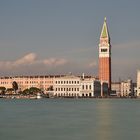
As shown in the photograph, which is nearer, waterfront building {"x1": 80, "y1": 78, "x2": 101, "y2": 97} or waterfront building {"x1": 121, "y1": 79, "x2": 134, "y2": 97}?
waterfront building {"x1": 80, "y1": 78, "x2": 101, "y2": 97}

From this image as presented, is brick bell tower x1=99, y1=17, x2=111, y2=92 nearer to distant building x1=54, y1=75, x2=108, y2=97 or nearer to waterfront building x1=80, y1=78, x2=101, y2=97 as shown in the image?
distant building x1=54, y1=75, x2=108, y2=97

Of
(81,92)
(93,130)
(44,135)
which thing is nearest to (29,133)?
(44,135)

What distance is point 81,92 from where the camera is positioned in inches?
4390

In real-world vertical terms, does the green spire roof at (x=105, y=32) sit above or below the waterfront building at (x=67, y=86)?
above

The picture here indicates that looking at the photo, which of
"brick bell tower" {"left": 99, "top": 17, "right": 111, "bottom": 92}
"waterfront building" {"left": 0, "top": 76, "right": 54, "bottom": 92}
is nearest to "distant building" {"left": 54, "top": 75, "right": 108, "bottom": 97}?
"brick bell tower" {"left": 99, "top": 17, "right": 111, "bottom": 92}

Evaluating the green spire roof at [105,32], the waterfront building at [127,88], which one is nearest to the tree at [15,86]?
the green spire roof at [105,32]

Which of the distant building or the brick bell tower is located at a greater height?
the brick bell tower

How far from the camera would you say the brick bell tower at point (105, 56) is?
110500 millimetres

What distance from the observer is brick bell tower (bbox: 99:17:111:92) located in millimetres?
110500

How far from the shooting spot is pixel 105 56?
4466 inches

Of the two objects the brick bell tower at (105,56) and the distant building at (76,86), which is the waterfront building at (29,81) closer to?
the distant building at (76,86)

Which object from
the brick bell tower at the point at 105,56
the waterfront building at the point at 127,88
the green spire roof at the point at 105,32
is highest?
the green spire roof at the point at 105,32

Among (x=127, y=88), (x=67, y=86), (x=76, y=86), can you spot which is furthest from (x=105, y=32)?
(x=127, y=88)

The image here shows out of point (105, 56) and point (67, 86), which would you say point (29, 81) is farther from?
point (105, 56)
